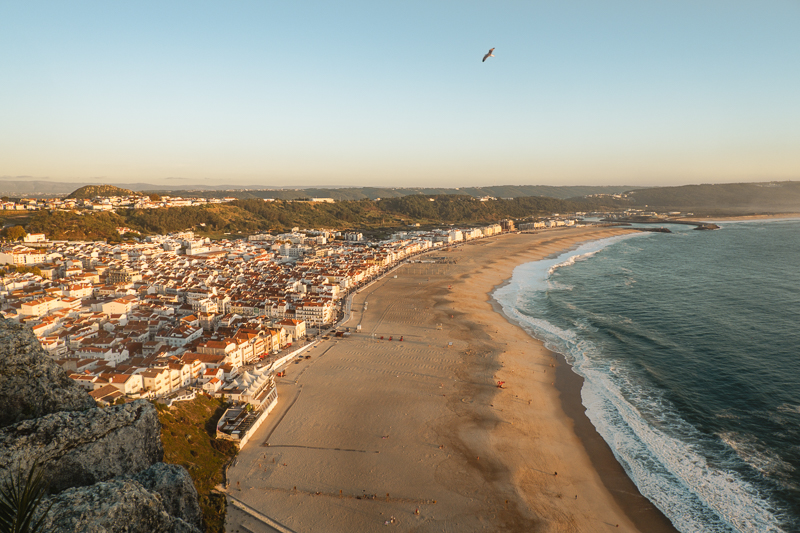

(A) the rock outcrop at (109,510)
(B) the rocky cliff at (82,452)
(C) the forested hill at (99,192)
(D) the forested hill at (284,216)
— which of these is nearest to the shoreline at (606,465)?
(B) the rocky cliff at (82,452)

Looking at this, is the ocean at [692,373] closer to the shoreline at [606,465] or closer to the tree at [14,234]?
the shoreline at [606,465]

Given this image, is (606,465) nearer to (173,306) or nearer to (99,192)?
(173,306)

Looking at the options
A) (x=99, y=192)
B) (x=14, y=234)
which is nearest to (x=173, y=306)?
(x=14, y=234)

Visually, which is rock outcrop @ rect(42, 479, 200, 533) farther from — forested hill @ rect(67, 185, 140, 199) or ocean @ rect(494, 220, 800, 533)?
forested hill @ rect(67, 185, 140, 199)

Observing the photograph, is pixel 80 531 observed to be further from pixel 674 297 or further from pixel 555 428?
pixel 674 297

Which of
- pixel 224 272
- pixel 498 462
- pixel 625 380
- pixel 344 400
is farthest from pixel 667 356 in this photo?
pixel 224 272
